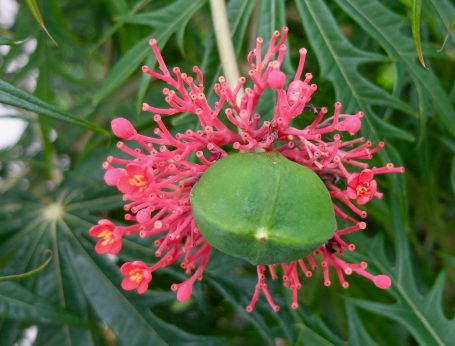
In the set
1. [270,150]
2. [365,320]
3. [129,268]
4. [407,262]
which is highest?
[270,150]

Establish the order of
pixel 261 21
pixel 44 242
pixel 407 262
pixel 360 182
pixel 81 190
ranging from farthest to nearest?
pixel 81 190, pixel 44 242, pixel 407 262, pixel 261 21, pixel 360 182

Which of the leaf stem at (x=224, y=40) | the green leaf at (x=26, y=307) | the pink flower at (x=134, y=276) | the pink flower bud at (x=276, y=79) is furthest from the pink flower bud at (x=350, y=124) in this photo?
the green leaf at (x=26, y=307)

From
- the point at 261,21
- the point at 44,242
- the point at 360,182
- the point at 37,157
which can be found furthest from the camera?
the point at 37,157

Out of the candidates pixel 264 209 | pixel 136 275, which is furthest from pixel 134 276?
pixel 264 209

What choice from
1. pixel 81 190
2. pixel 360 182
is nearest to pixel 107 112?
pixel 81 190

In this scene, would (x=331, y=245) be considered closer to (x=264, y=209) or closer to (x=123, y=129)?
Answer: (x=264, y=209)

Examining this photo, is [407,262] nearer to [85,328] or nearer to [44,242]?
[85,328]

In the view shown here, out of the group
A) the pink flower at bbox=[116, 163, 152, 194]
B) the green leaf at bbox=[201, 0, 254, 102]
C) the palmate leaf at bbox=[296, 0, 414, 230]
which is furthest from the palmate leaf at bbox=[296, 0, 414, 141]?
the pink flower at bbox=[116, 163, 152, 194]
